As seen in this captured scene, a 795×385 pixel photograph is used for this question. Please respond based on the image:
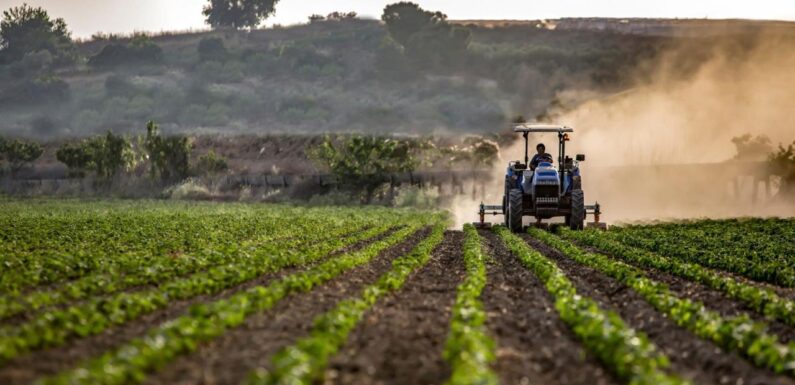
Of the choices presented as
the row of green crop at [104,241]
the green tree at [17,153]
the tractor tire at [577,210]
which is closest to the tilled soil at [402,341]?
the row of green crop at [104,241]

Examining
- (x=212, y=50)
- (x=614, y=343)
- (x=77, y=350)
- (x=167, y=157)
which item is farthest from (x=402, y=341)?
(x=212, y=50)

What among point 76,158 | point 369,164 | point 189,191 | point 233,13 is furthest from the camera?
point 233,13

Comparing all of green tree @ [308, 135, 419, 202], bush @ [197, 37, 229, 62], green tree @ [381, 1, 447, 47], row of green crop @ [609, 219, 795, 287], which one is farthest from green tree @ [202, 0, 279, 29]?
row of green crop @ [609, 219, 795, 287]

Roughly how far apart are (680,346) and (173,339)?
22.9ft

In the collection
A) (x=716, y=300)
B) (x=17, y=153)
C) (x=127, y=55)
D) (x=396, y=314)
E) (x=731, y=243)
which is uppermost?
(x=127, y=55)

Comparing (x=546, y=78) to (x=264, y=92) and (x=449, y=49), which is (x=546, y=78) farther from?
(x=264, y=92)

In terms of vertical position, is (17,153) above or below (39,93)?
below

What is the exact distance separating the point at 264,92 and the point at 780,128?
248 ft

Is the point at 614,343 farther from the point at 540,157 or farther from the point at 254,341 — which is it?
the point at 540,157

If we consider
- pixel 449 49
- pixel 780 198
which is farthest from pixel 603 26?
pixel 780 198

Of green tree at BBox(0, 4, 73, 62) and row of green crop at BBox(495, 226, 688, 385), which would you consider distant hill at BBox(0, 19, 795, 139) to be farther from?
row of green crop at BBox(495, 226, 688, 385)

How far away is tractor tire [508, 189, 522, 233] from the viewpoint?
37.6m

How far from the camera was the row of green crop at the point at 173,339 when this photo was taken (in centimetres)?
1071

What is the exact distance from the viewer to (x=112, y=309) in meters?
15.7
